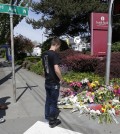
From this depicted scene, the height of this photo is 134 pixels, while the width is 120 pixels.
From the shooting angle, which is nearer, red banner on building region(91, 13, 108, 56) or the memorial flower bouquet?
the memorial flower bouquet

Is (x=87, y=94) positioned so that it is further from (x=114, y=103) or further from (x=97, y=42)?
(x=97, y=42)

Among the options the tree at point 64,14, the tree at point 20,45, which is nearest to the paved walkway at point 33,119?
the tree at point 64,14

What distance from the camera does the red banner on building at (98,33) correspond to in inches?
562

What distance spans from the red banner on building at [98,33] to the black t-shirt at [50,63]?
826 cm

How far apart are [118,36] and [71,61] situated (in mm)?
12343

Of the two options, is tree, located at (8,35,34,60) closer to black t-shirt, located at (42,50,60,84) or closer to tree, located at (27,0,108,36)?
tree, located at (27,0,108,36)

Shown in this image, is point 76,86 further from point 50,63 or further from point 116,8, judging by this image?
point 50,63

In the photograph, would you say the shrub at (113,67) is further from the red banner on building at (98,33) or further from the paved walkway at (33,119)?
the paved walkway at (33,119)

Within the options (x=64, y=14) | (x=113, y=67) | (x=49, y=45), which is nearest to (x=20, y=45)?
(x=49, y=45)

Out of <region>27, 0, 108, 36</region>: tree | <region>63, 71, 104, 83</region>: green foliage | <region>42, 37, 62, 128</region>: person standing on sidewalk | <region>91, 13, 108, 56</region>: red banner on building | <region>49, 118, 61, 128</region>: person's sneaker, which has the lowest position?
<region>49, 118, 61, 128</region>: person's sneaker

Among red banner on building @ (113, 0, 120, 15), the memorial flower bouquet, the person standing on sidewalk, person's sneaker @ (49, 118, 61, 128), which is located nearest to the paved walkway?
person's sneaker @ (49, 118, 61, 128)

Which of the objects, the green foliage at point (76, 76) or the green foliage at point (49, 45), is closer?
the green foliage at point (76, 76)

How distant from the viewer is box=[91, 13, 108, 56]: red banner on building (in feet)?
46.9

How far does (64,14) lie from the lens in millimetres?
23219
